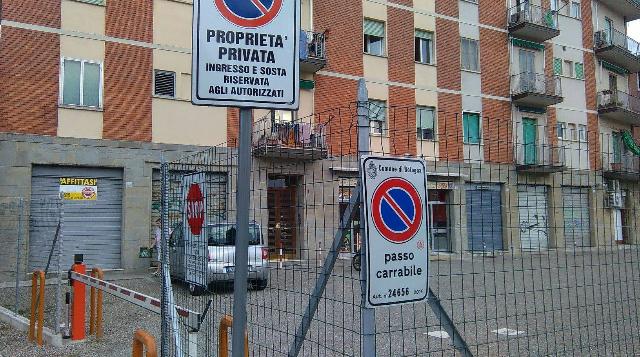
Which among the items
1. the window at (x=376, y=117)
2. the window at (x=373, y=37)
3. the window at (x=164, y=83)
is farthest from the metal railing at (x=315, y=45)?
the window at (x=376, y=117)

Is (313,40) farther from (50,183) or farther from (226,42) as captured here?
(226,42)

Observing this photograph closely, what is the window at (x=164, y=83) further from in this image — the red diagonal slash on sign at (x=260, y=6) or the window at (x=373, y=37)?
the red diagonal slash on sign at (x=260, y=6)

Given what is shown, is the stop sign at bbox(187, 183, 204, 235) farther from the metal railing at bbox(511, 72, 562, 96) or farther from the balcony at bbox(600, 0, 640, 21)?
the balcony at bbox(600, 0, 640, 21)

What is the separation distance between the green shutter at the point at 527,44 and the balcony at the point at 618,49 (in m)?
4.90

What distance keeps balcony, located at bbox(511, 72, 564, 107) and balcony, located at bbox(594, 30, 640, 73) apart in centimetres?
547

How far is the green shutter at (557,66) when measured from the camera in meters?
28.6

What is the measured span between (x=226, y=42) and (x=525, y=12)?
89.0 ft

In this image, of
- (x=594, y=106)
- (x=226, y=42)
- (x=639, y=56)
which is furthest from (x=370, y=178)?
(x=639, y=56)

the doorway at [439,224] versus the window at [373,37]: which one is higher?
the window at [373,37]

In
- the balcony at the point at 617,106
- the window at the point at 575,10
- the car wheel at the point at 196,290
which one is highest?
the window at the point at 575,10

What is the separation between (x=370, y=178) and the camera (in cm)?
301

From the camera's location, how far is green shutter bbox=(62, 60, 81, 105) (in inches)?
658

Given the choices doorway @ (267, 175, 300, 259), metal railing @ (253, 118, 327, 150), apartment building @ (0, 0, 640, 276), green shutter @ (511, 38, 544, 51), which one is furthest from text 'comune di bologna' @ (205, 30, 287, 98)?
green shutter @ (511, 38, 544, 51)

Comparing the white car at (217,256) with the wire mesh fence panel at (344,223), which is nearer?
the wire mesh fence panel at (344,223)
